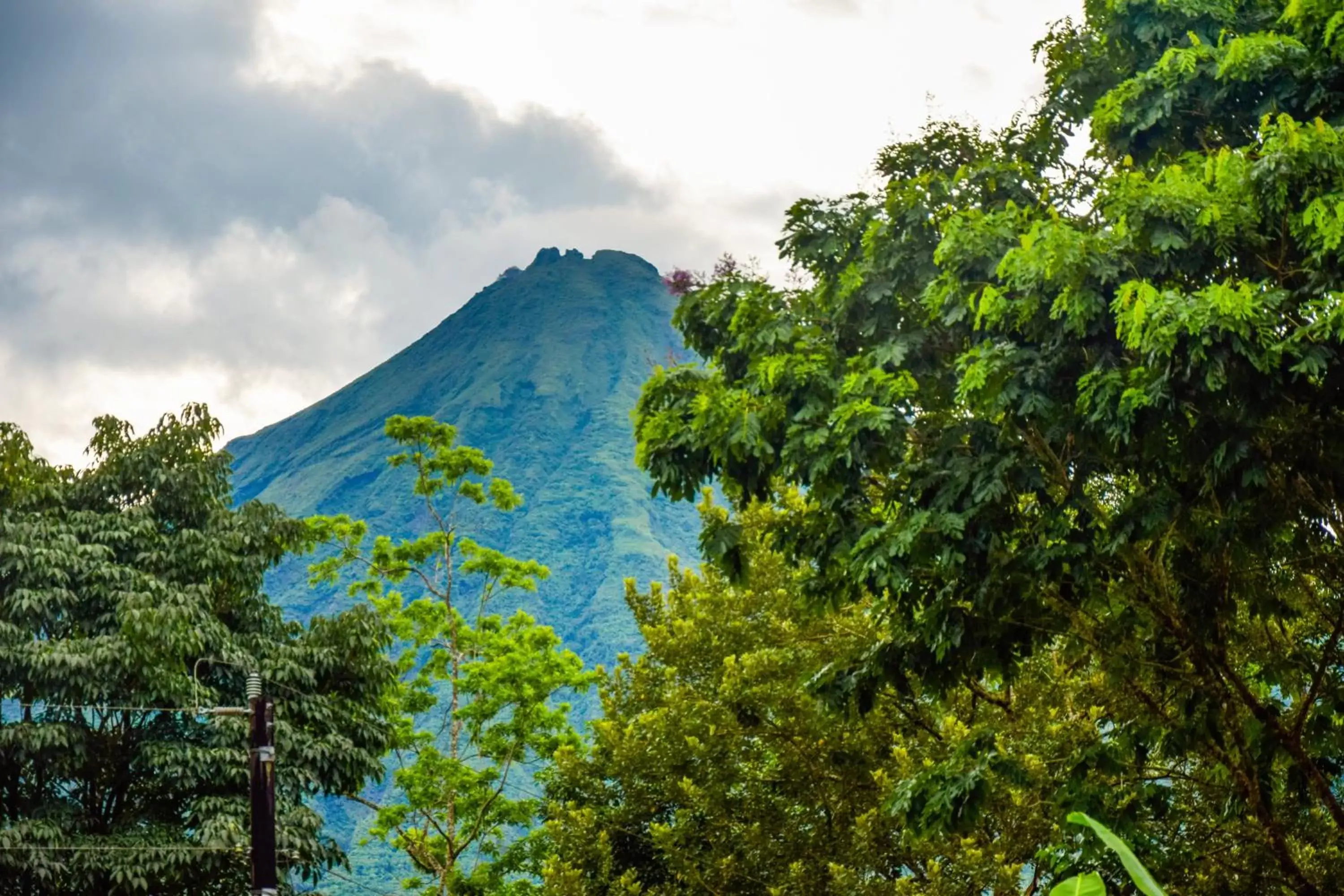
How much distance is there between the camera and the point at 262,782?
439 inches

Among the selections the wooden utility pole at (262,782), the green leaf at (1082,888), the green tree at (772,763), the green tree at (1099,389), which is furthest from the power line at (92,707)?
the green leaf at (1082,888)

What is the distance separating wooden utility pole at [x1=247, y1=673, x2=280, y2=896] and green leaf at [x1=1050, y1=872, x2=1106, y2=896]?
11.0 m

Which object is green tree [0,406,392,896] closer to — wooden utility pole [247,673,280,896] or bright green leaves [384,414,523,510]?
wooden utility pole [247,673,280,896]

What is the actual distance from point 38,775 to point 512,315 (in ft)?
275

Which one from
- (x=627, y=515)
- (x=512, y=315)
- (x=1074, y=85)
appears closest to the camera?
(x=1074, y=85)

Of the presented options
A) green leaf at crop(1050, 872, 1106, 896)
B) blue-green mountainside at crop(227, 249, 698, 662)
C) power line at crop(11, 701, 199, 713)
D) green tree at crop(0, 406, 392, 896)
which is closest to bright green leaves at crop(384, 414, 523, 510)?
green tree at crop(0, 406, 392, 896)

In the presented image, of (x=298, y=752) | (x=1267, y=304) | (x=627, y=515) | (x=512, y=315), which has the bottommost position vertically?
(x=1267, y=304)

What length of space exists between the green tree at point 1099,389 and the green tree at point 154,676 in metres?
9.01

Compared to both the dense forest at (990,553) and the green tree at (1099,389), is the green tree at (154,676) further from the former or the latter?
the green tree at (1099,389)

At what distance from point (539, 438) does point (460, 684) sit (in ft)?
208

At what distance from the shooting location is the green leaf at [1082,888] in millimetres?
603

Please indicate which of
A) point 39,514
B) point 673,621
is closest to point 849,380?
point 673,621

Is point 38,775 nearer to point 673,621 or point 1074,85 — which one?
point 673,621

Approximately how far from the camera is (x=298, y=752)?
16.0 metres
